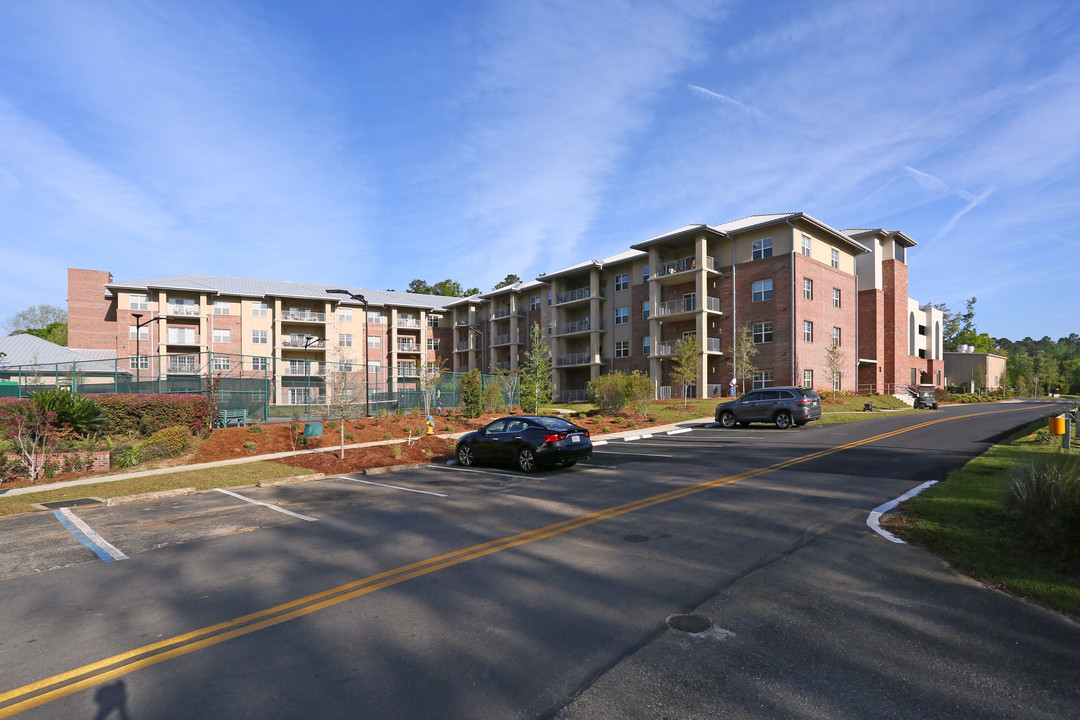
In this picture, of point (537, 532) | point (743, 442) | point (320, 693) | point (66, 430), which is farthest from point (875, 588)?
point (66, 430)

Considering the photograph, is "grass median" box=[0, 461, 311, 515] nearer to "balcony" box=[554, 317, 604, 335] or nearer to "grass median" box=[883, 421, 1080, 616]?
"grass median" box=[883, 421, 1080, 616]

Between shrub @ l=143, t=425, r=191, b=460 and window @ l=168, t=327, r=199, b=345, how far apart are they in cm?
4645

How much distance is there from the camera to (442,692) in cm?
359

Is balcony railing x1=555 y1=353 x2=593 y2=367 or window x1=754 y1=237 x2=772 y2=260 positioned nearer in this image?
window x1=754 y1=237 x2=772 y2=260

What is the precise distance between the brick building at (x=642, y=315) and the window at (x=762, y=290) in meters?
0.11

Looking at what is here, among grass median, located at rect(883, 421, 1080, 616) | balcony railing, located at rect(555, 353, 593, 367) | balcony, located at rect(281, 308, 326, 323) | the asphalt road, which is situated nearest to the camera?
the asphalt road

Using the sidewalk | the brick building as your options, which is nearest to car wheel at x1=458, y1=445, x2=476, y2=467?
the sidewalk

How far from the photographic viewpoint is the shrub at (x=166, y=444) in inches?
618

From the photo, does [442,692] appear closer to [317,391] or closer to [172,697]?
[172,697]

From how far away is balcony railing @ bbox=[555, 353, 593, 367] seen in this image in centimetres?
5306

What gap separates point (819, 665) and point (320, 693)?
3.40m

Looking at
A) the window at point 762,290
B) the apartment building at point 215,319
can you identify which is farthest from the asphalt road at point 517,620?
the apartment building at point 215,319

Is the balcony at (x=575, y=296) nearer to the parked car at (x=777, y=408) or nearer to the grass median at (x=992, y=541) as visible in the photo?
the parked car at (x=777, y=408)

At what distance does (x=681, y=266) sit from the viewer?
44.5m
